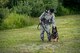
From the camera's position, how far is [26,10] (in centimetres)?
2966

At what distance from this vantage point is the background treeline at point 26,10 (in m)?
25.0

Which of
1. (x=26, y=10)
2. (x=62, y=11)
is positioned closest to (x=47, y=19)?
(x=26, y=10)

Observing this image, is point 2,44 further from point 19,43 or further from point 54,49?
point 54,49

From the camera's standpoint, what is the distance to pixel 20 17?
1024 inches

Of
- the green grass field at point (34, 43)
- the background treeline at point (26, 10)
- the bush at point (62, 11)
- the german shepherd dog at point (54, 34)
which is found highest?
the german shepherd dog at point (54, 34)

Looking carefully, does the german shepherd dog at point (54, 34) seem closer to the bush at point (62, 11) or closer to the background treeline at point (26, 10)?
the background treeline at point (26, 10)

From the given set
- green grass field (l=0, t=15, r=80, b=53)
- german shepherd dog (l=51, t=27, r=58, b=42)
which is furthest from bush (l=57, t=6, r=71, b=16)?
german shepherd dog (l=51, t=27, r=58, b=42)

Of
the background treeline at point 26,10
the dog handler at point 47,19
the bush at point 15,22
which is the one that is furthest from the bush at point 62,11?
the dog handler at point 47,19

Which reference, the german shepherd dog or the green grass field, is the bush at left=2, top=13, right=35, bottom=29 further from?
the german shepherd dog

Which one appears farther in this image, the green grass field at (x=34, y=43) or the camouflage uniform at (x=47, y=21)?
the camouflage uniform at (x=47, y=21)

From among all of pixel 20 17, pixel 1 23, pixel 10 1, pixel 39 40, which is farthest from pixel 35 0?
pixel 39 40

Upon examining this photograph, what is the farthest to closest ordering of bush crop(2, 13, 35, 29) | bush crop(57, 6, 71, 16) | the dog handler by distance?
bush crop(57, 6, 71, 16), bush crop(2, 13, 35, 29), the dog handler

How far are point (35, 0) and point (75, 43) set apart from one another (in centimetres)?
1655

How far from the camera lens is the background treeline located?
82.0 feet
